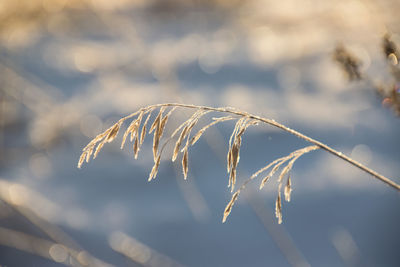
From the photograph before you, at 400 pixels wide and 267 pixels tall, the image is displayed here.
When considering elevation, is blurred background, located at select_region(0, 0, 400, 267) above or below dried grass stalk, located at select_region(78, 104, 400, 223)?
above

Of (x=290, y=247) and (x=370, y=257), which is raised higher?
(x=290, y=247)

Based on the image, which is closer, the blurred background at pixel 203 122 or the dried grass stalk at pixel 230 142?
the dried grass stalk at pixel 230 142

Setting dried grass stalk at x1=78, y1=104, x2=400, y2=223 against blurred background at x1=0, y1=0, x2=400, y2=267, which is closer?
dried grass stalk at x1=78, y1=104, x2=400, y2=223

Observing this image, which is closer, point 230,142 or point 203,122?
point 230,142

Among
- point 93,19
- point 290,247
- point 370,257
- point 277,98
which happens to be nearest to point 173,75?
point 277,98

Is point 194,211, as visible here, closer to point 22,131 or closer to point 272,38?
point 22,131

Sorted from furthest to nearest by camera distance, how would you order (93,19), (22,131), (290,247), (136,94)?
(93,19) → (136,94) → (22,131) → (290,247)

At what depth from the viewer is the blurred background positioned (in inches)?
105

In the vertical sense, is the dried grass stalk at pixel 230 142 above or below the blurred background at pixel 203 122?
below

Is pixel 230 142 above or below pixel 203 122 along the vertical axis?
below

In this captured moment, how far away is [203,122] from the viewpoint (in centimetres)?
300

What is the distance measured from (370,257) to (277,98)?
1.72 m

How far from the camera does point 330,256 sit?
2521 millimetres

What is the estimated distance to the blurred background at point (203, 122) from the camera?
8.73ft
